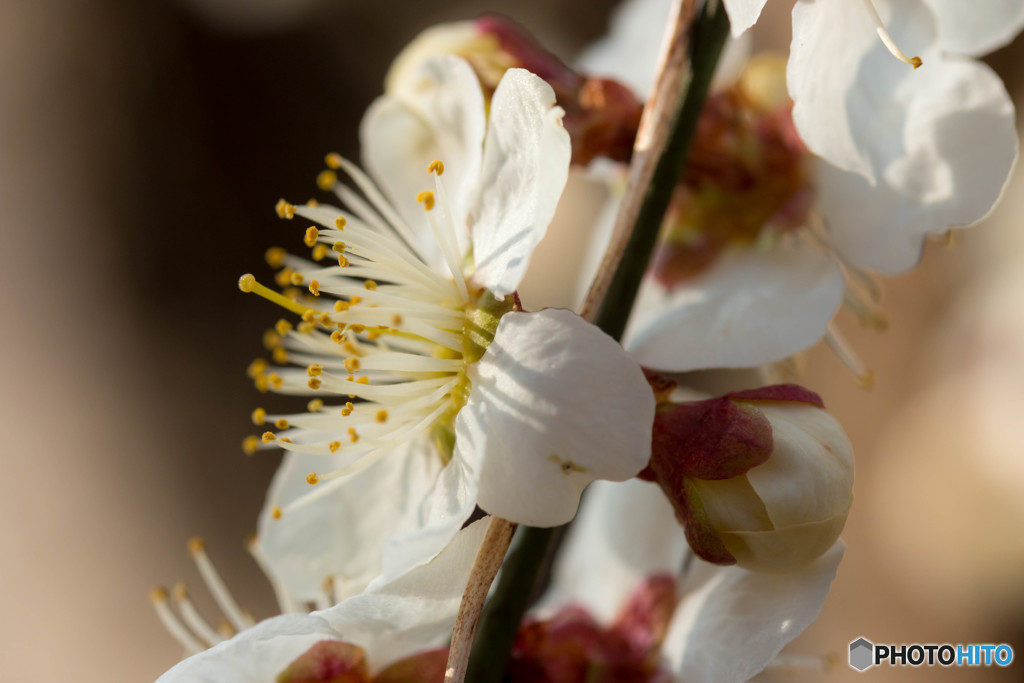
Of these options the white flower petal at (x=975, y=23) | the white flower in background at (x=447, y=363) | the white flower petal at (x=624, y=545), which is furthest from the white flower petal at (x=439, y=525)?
the white flower petal at (x=975, y=23)

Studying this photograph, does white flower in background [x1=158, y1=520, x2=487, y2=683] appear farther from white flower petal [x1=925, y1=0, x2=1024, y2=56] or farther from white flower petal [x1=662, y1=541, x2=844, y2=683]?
white flower petal [x1=925, y1=0, x2=1024, y2=56]

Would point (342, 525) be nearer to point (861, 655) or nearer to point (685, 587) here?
point (685, 587)

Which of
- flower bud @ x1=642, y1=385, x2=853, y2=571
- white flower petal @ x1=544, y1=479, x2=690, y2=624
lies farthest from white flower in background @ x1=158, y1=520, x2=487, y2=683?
white flower petal @ x1=544, y1=479, x2=690, y2=624

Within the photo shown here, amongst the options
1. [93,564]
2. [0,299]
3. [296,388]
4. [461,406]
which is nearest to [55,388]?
[0,299]

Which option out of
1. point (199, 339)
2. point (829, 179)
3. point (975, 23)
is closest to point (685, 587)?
point (829, 179)

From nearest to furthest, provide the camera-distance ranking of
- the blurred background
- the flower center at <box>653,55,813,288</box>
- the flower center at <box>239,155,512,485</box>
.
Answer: the flower center at <box>239,155,512,485</box> < the flower center at <box>653,55,813,288</box> < the blurred background
